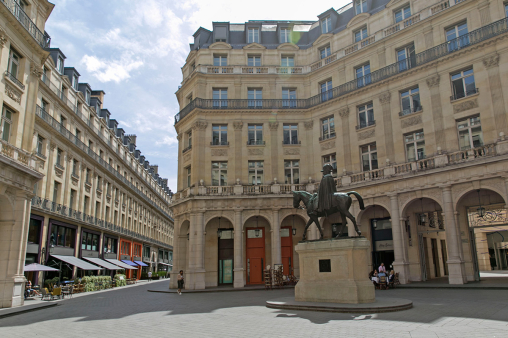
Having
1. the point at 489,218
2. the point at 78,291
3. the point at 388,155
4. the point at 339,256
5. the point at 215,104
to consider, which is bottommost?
the point at 78,291

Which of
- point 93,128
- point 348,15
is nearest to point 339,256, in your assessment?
point 348,15

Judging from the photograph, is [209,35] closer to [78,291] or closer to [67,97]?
[67,97]

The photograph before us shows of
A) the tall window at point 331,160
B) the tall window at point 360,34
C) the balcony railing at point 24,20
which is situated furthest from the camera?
the tall window at point 360,34

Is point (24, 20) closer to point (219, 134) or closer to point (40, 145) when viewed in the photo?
point (40, 145)

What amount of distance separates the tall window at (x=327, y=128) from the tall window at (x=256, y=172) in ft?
18.6

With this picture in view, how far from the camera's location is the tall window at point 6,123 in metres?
18.7

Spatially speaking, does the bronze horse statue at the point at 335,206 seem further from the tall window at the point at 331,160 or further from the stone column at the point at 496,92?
the tall window at the point at 331,160

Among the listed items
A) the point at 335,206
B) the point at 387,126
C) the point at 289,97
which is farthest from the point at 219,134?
the point at 335,206

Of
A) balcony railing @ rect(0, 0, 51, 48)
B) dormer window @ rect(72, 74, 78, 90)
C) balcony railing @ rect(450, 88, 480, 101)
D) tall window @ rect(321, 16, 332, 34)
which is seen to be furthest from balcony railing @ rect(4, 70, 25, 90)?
tall window @ rect(321, 16, 332, 34)

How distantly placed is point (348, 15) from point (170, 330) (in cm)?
3175

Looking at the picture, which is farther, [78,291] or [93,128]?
[93,128]

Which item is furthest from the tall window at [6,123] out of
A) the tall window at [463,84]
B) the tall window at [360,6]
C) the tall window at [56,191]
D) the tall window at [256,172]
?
the tall window at [360,6]

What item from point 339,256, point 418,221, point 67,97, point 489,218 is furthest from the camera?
point 67,97

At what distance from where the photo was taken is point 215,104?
33.7 metres
